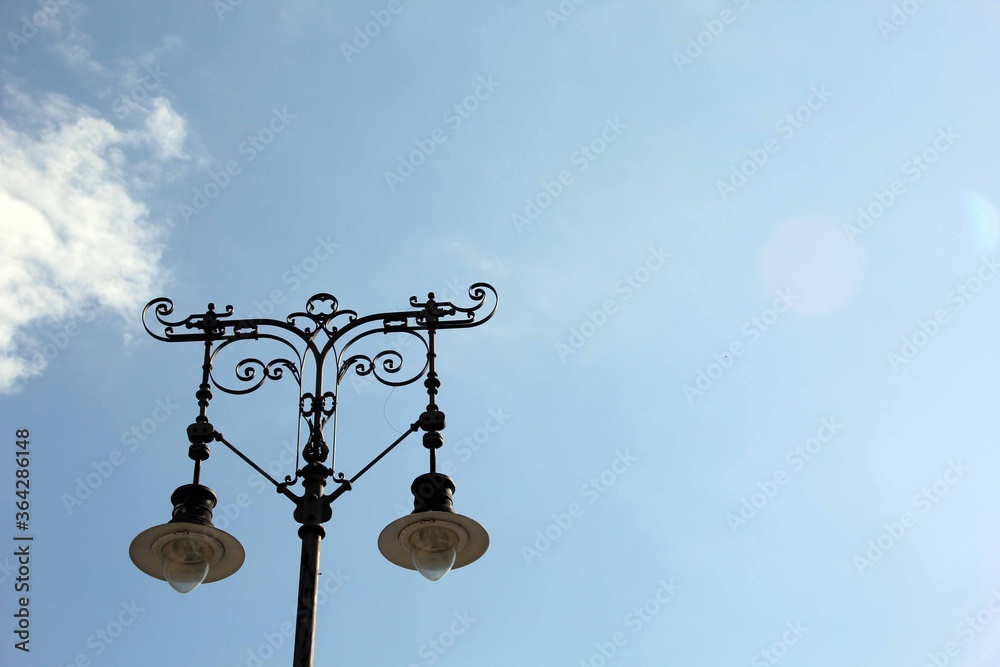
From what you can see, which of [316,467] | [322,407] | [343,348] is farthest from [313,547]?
[343,348]

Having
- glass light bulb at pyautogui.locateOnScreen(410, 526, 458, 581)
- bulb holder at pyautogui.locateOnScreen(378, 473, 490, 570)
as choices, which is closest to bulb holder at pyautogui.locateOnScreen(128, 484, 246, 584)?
bulb holder at pyautogui.locateOnScreen(378, 473, 490, 570)

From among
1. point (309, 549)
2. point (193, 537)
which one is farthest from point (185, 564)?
point (309, 549)

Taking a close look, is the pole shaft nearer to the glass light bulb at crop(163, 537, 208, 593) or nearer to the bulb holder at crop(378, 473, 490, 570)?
the bulb holder at crop(378, 473, 490, 570)

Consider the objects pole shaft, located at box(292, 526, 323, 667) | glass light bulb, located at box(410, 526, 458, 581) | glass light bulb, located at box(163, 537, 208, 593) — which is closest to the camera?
pole shaft, located at box(292, 526, 323, 667)

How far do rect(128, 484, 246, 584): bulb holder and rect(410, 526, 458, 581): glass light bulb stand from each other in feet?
3.72

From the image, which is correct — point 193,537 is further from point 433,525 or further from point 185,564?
point 433,525

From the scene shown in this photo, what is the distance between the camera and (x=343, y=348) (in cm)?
765

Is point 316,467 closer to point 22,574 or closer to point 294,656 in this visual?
point 294,656

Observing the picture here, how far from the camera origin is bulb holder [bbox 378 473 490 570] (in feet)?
23.2

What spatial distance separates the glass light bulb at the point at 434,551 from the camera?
7.18 metres

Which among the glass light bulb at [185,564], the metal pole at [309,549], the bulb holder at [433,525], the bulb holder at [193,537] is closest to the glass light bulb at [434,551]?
the bulb holder at [433,525]

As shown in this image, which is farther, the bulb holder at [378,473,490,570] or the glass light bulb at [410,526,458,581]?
the glass light bulb at [410,526,458,581]

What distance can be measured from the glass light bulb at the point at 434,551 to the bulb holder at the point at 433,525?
38mm

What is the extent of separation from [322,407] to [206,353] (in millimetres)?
1025
